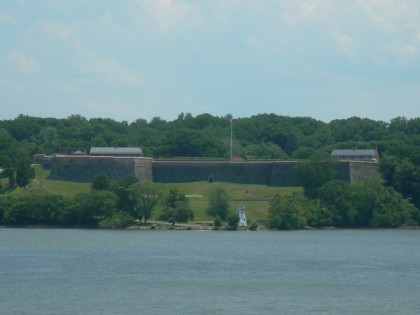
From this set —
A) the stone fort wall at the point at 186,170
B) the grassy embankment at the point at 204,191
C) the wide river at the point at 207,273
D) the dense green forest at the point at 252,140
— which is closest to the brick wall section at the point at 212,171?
the stone fort wall at the point at 186,170

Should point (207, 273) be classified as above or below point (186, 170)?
below

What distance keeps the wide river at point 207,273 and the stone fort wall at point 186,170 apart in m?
21.2

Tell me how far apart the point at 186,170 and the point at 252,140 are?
128 feet

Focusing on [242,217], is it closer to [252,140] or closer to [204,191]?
[204,191]

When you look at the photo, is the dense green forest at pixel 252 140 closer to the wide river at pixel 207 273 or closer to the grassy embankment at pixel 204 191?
the grassy embankment at pixel 204 191

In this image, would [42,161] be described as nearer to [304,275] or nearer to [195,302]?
[304,275]

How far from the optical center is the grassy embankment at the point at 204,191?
76.9 meters

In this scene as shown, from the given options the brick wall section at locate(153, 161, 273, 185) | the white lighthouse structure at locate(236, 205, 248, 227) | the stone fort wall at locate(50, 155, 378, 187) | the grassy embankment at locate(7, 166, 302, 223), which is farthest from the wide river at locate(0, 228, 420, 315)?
the brick wall section at locate(153, 161, 273, 185)

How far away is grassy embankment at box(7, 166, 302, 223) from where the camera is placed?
76875 mm

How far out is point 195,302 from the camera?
3666 centimetres

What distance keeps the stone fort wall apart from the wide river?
2120cm

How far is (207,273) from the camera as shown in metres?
45.2

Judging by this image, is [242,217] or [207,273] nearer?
[207,273]

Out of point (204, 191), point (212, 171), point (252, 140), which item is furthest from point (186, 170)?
point (252, 140)
